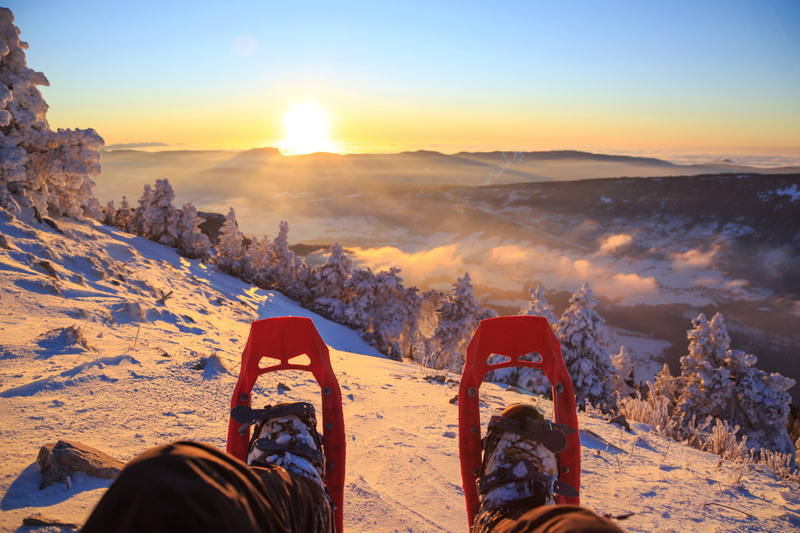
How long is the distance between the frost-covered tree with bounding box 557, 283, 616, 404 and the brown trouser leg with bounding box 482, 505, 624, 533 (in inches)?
749

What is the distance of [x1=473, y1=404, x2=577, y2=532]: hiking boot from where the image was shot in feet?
7.02

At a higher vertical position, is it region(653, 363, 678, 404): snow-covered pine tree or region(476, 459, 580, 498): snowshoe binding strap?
region(476, 459, 580, 498): snowshoe binding strap

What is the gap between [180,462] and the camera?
1.04 m

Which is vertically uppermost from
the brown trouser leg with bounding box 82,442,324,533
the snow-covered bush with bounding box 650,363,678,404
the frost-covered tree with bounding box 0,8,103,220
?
the frost-covered tree with bounding box 0,8,103,220

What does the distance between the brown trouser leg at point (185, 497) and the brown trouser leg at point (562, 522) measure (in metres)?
0.91

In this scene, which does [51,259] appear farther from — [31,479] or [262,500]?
[262,500]

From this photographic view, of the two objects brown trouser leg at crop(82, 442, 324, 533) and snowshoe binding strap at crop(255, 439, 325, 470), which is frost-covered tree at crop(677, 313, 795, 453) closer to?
snowshoe binding strap at crop(255, 439, 325, 470)

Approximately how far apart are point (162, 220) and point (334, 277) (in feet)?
38.7

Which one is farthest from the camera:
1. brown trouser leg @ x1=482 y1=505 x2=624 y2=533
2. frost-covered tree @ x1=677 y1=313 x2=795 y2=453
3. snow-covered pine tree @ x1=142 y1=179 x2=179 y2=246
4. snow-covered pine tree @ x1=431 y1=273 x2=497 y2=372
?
Result: snow-covered pine tree @ x1=142 y1=179 x2=179 y2=246

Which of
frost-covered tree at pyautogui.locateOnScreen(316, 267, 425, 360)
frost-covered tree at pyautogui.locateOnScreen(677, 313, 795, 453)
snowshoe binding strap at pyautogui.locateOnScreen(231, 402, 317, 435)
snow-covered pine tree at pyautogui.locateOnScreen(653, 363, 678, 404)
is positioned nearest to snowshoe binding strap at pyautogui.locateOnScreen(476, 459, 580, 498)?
snowshoe binding strap at pyautogui.locateOnScreen(231, 402, 317, 435)

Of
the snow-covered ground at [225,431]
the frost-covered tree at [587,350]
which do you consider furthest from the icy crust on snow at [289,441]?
the frost-covered tree at [587,350]

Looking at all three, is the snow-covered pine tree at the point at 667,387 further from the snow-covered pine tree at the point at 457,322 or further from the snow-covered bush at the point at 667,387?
the snow-covered pine tree at the point at 457,322

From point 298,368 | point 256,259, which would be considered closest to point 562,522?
point 298,368

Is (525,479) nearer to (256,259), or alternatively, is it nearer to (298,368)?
(298,368)
